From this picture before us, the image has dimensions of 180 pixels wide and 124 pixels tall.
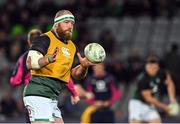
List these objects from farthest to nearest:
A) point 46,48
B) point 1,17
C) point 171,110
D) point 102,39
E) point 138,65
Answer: point 1,17 < point 102,39 < point 138,65 < point 171,110 < point 46,48

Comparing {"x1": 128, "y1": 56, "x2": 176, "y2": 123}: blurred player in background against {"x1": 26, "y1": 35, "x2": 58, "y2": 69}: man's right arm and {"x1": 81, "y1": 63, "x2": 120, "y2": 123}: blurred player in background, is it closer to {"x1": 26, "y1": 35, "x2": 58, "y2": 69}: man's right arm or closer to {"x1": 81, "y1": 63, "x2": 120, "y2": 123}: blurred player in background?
{"x1": 81, "y1": 63, "x2": 120, "y2": 123}: blurred player in background

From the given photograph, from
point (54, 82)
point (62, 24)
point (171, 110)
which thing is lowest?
point (171, 110)

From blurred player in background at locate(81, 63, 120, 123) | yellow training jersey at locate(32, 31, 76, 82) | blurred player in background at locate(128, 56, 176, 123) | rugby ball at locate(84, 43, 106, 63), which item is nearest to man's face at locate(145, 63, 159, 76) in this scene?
blurred player in background at locate(128, 56, 176, 123)

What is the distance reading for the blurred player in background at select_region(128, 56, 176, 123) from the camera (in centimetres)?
1118

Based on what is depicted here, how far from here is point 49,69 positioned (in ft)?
24.4

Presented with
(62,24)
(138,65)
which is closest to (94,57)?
(62,24)

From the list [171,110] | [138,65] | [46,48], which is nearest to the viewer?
[46,48]

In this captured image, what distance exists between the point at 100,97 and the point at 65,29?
4596 mm

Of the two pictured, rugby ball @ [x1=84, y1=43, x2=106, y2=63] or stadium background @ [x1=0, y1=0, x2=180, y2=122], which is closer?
rugby ball @ [x1=84, y1=43, x2=106, y2=63]

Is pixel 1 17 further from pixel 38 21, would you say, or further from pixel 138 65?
pixel 138 65

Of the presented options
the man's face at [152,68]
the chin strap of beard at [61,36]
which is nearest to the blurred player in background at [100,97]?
the man's face at [152,68]

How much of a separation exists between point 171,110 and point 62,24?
4080mm

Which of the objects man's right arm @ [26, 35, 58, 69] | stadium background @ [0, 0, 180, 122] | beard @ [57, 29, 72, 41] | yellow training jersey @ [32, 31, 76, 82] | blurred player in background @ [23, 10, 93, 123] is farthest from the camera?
stadium background @ [0, 0, 180, 122]

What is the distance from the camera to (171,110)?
437 inches
